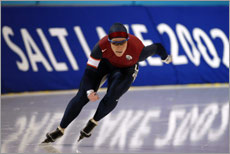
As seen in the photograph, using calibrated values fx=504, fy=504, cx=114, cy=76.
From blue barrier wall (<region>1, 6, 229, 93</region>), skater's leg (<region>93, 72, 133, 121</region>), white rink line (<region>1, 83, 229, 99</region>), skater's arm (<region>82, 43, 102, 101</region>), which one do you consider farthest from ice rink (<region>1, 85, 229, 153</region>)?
skater's arm (<region>82, 43, 102, 101</region>)

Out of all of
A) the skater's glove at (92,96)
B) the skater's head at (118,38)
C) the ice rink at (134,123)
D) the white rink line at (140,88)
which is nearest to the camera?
the skater's glove at (92,96)

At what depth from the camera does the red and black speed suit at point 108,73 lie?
5141mm

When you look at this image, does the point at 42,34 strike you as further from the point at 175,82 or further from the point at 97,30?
the point at 175,82

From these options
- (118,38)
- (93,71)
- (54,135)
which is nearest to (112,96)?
(93,71)

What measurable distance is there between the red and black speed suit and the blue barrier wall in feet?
15.7

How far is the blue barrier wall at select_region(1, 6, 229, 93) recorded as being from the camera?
9.90 m

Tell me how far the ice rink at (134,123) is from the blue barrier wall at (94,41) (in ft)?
1.59

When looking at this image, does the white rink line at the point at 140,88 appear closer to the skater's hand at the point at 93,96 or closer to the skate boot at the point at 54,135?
the skate boot at the point at 54,135

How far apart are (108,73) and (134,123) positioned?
4.43 ft

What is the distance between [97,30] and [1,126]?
450 cm

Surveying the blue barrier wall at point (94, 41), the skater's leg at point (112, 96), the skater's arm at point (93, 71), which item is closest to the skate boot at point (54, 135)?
the skater's leg at point (112, 96)

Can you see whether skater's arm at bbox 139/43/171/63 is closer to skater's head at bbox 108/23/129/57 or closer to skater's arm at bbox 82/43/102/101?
skater's head at bbox 108/23/129/57

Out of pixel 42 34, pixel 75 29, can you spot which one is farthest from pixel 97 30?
pixel 42 34

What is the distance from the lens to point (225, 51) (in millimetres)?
11203
